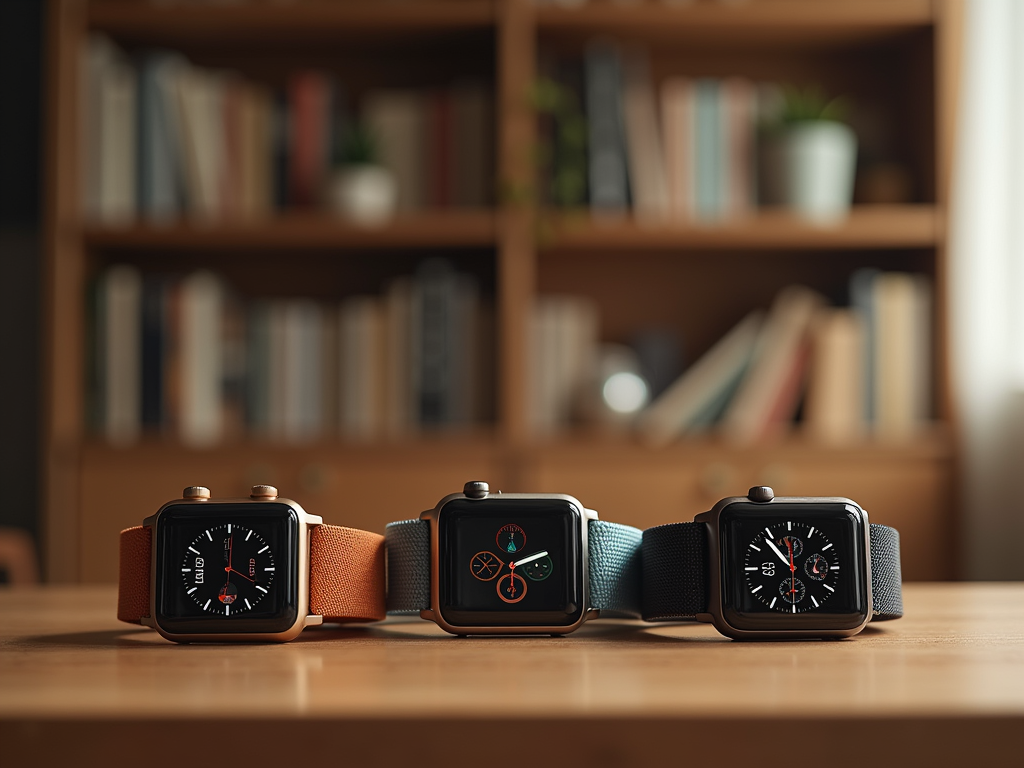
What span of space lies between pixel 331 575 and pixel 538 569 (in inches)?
6.1

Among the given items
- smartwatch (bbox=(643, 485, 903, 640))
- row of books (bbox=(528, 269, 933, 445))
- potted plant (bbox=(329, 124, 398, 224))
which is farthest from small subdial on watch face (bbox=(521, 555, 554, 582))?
potted plant (bbox=(329, 124, 398, 224))

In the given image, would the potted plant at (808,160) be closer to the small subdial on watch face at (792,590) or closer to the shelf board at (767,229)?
the shelf board at (767,229)

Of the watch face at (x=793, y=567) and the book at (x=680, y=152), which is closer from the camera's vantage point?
the watch face at (x=793, y=567)

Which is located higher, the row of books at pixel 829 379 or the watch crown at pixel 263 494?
the row of books at pixel 829 379

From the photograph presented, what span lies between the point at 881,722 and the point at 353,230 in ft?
6.00

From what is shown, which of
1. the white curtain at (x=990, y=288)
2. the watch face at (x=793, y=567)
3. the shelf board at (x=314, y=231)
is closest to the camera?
the watch face at (x=793, y=567)

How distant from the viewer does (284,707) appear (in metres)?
0.47

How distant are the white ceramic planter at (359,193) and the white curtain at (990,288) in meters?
1.22

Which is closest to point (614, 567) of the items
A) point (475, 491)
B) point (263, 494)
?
point (475, 491)

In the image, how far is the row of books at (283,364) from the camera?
2.15 meters

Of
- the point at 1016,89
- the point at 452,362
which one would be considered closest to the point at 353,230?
the point at 452,362

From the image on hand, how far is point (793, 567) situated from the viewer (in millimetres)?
710

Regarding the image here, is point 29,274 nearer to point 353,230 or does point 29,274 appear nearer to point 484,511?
point 353,230

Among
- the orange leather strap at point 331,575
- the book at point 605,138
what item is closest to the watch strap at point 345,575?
the orange leather strap at point 331,575
